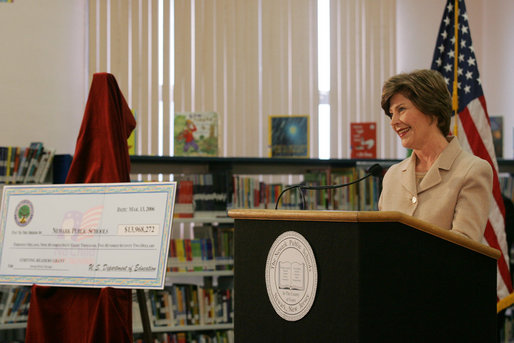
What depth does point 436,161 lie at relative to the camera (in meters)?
1.82

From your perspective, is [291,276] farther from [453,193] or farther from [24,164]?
[24,164]

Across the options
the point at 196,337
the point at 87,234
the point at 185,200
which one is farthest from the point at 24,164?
the point at 87,234

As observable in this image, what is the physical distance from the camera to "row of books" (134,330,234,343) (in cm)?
415

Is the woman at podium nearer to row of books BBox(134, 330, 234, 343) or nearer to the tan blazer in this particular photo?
the tan blazer

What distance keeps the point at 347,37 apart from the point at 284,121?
5.44 ft

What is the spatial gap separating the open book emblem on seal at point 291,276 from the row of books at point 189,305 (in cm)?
284

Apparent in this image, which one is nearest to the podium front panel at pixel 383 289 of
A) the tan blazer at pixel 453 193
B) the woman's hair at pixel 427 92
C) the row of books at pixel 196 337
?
the tan blazer at pixel 453 193

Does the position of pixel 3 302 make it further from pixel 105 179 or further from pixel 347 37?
pixel 347 37

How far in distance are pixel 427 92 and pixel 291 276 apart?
0.84m

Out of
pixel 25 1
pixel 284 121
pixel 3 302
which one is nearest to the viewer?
pixel 3 302

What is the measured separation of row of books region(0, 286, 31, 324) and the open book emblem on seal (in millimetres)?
3024

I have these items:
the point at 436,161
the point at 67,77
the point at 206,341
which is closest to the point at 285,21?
the point at 67,77

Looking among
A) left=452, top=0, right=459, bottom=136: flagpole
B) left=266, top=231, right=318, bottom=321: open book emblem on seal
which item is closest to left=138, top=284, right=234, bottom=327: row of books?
left=452, top=0, right=459, bottom=136: flagpole

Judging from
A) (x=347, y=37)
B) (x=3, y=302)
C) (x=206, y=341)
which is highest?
(x=347, y=37)
